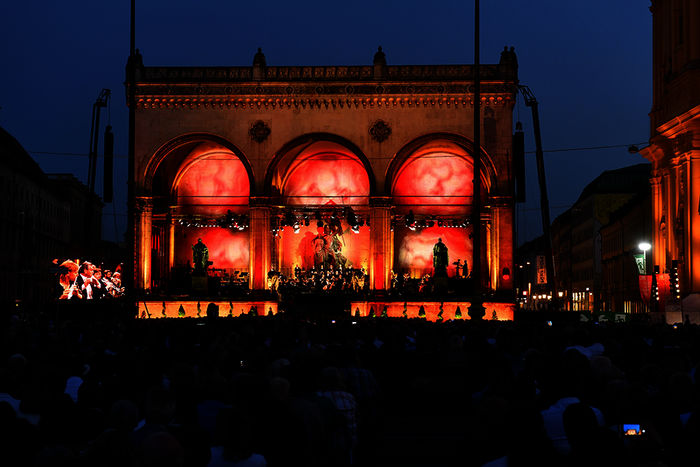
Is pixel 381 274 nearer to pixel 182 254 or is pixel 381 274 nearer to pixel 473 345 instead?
pixel 182 254

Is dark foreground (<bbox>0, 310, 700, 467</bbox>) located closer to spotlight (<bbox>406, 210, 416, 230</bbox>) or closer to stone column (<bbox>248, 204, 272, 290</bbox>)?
stone column (<bbox>248, 204, 272, 290</bbox>)

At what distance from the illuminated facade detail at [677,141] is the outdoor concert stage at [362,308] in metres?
7.98

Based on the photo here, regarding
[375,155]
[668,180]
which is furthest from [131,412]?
[375,155]

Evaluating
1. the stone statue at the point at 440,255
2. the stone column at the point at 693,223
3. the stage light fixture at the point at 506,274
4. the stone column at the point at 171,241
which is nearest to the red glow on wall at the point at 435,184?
the stone statue at the point at 440,255

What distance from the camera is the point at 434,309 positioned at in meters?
45.5

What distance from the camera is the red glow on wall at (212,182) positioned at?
53.2 meters

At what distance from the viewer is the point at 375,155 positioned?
49.0 meters

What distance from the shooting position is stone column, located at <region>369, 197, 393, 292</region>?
4844 centimetres

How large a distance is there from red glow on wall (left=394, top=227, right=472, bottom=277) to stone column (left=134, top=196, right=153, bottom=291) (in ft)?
42.7

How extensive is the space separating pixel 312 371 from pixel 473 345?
641cm

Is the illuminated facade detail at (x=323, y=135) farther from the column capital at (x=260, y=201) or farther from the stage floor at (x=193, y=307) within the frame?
the stage floor at (x=193, y=307)

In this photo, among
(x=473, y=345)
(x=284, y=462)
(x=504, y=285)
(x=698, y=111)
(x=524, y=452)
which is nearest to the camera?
(x=524, y=452)

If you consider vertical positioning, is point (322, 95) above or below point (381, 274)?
above

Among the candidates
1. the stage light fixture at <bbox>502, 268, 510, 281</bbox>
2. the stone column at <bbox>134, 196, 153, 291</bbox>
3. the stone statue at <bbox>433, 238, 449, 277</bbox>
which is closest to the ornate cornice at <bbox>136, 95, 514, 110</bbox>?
the stone column at <bbox>134, 196, 153, 291</bbox>
